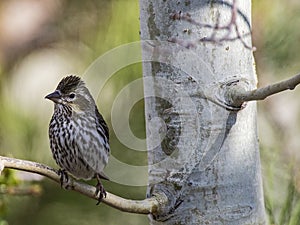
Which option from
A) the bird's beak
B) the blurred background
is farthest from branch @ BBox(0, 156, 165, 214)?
the blurred background

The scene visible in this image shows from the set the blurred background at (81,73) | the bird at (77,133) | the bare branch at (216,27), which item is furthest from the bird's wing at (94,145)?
the bare branch at (216,27)

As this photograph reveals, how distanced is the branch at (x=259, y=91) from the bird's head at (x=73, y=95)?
46 cm

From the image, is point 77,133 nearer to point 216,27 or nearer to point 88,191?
point 88,191

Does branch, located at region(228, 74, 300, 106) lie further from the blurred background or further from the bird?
the blurred background

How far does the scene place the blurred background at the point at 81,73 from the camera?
88.0 inches

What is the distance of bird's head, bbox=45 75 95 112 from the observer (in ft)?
5.84

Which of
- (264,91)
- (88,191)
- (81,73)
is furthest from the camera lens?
(81,73)

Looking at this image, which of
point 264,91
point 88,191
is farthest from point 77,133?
point 264,91

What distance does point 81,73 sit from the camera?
228 centimetres

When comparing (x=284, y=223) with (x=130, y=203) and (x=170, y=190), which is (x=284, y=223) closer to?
(x=170, y=190)

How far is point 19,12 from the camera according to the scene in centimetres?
283

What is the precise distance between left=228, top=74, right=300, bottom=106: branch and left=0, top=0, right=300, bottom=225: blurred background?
714 millimetres

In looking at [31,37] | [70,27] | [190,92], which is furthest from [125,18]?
[190,92]

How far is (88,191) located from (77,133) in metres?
0.43
